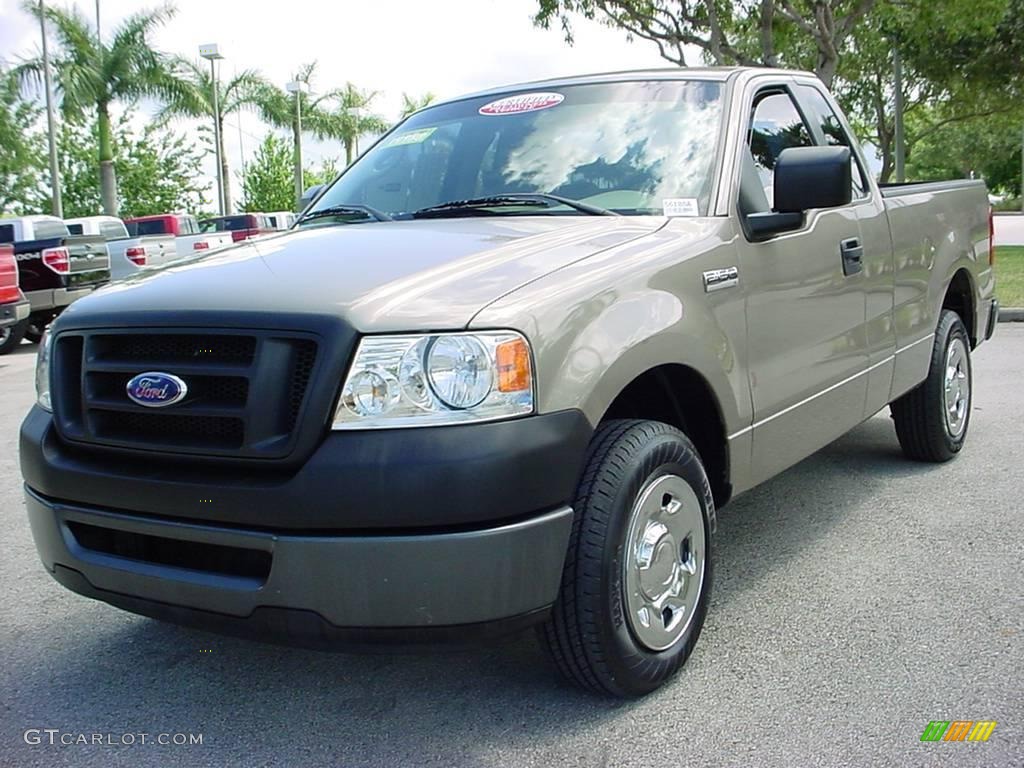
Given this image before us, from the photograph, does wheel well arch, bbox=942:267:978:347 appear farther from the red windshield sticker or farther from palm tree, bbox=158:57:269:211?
palm tree, bbox=158:57:269:211

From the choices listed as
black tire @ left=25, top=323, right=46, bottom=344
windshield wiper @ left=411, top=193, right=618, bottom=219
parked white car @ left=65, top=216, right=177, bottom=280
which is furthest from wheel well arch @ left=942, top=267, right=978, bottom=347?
black tire @ left=25, top=323, right=46, bottom=344

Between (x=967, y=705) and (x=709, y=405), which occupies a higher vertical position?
(x=709, y=405)

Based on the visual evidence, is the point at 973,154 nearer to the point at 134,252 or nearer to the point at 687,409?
the point at 134,252

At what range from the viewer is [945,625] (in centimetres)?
350

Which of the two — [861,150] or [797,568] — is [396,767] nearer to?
[797,568]

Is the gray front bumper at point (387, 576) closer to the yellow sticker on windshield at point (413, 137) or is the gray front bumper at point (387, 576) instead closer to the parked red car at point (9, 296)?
the yellow sticker on windshield at point (413, 137)

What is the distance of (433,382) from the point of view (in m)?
2.56

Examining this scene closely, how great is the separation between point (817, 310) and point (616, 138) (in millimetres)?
963

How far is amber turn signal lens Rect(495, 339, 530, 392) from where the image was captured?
2580 mm

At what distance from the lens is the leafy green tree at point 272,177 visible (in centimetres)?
5059

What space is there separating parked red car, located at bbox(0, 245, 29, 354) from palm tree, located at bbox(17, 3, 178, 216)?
75.5 ft

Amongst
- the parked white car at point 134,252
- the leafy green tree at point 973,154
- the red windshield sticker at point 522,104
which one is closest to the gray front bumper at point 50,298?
the parked white car at point 134,252

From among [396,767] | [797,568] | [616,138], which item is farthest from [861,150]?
[396,767]

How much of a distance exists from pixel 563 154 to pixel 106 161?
35.1 metres
